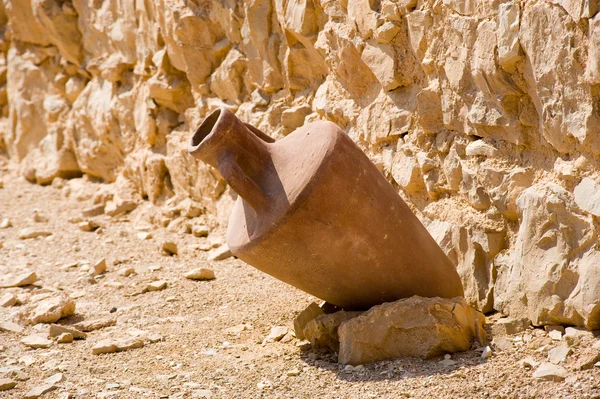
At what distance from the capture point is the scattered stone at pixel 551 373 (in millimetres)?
3037

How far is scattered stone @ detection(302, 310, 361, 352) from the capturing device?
3576mm

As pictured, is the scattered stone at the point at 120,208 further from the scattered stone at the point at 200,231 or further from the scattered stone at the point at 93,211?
the scattered stone at the point at 200,231

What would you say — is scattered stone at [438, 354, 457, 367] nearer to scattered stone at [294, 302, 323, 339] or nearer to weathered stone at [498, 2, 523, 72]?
scattered stone at [294, 302, 323, 339]

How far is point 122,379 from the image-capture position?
3.44 metres

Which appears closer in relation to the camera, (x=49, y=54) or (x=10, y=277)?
(x=10, y=277)

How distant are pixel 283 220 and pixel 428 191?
1.18 metres

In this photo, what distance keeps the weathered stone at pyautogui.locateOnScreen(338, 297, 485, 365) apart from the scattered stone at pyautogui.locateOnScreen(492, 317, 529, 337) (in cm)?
24

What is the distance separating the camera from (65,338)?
401 cm

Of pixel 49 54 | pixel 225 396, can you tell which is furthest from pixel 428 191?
pixel 49 54

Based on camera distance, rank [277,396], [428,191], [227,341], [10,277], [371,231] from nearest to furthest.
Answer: [277,396] → [371,231] → [227,341] → [428,191] → [10,277]

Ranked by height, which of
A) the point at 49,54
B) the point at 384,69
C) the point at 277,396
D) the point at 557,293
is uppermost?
the point at 49,54

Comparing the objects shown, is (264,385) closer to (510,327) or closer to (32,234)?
(510,327)

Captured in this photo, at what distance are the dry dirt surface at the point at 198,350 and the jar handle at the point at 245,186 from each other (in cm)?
74

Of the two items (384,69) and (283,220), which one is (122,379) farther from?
(384,69)
